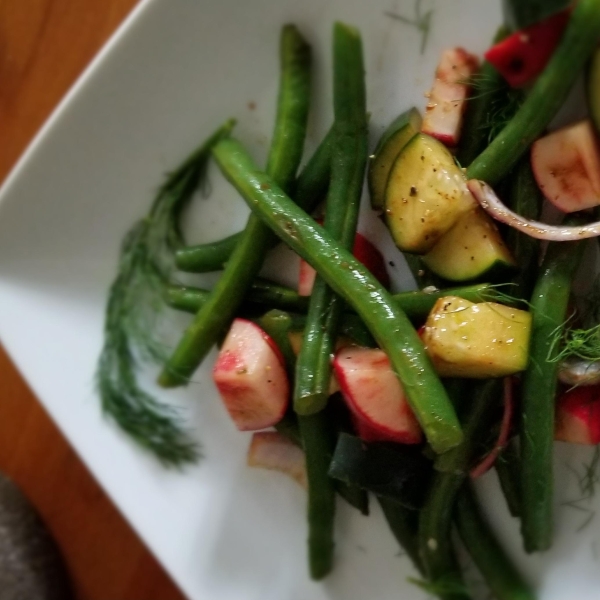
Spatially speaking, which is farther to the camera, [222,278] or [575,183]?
Answer: [222,278]

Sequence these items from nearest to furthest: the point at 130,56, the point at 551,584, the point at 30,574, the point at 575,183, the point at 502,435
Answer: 1. the point at 575,183
2. the point at 502,435
3. the point at 551,584
4. the point at 130,56
5. the point at 30,574

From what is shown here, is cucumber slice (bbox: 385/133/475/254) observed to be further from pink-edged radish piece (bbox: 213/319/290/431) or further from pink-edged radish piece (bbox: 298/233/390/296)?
pink-edged radish piece (bbox: 213/319/290/431)

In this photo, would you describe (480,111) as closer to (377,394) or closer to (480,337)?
(480,337)

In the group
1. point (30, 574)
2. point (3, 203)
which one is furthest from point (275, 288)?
point (30, 574)

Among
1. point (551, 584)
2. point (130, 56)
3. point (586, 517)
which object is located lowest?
point (551, 584)

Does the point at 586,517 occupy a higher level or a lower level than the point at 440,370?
lower

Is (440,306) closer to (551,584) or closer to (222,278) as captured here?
(222,278)

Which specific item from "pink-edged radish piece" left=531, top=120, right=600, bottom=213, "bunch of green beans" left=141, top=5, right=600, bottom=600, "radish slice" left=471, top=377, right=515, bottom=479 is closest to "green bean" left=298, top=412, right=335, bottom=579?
"bunch of green beans" left=141, top=5, right=600, bottom=600
